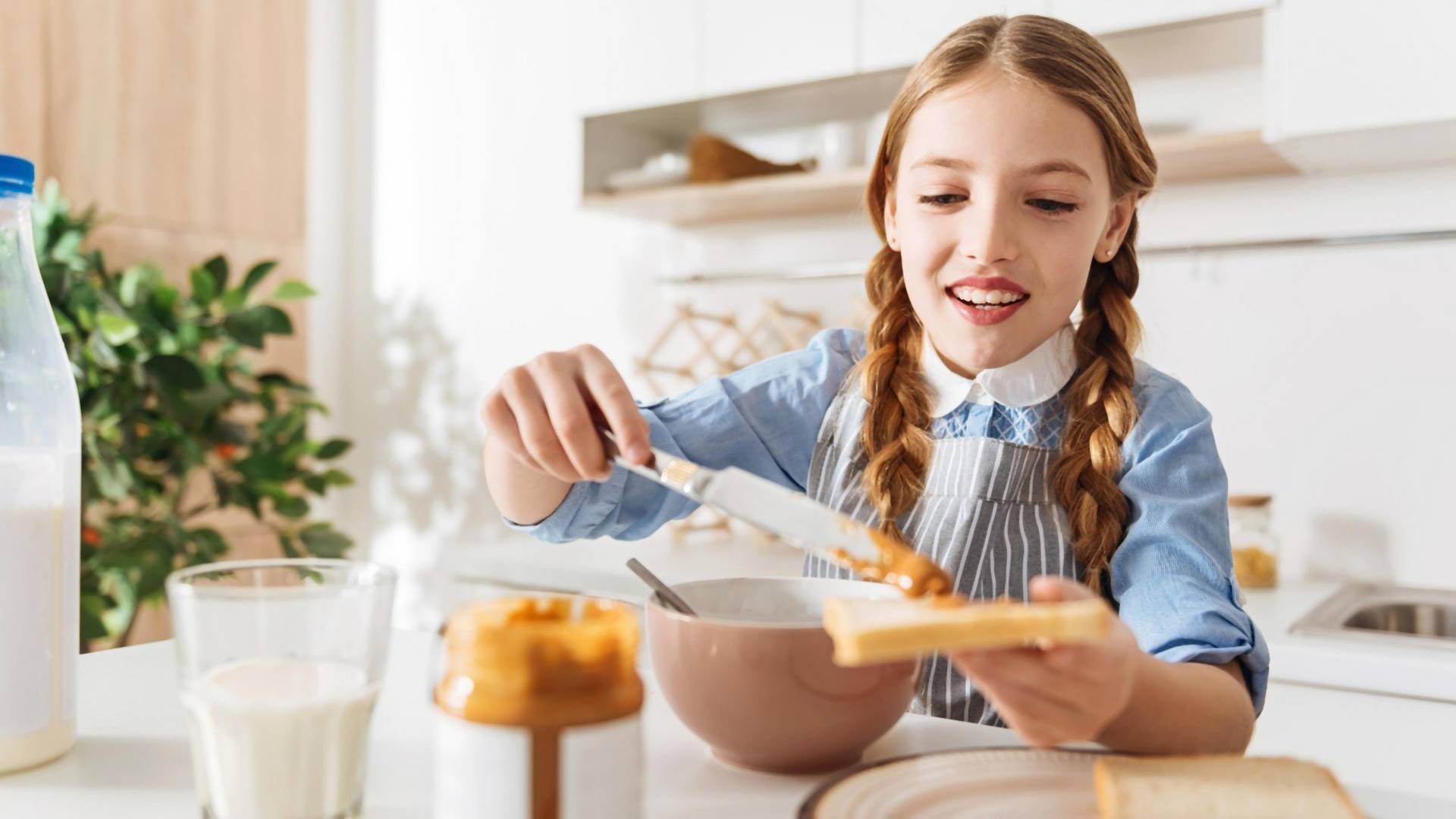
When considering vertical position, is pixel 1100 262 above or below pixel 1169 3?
below

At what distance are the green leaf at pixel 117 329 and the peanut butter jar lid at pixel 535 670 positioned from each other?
180 centimetres

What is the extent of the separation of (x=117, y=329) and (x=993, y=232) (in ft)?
5.57

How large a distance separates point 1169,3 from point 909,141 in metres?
0.94

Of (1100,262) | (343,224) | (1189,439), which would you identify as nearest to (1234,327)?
(1100,262)

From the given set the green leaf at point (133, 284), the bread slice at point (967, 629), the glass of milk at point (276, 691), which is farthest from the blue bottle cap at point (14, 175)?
the green leaf at point (133, 284)

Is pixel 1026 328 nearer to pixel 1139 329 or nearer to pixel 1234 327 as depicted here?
pixel 1139 329

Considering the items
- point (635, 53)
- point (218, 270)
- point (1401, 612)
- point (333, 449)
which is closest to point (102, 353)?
point (218, 270)

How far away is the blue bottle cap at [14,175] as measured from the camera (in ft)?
2.03

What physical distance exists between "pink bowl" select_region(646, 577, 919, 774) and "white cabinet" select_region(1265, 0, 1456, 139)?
4.46 ft

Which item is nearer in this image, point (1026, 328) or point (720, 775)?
point (720, 775)

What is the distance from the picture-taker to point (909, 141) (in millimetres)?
1000

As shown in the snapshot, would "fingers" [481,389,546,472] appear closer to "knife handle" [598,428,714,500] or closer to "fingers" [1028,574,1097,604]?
"knife handle" [598,428,714,500]

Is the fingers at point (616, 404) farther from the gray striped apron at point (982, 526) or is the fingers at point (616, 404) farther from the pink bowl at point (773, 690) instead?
the gray striped apron at point (982, 526)

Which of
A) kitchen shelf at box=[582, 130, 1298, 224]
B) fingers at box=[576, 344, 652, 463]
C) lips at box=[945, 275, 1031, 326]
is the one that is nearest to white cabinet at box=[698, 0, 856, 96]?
kitchen shelf at box=[582, 130, 1298, 224]
